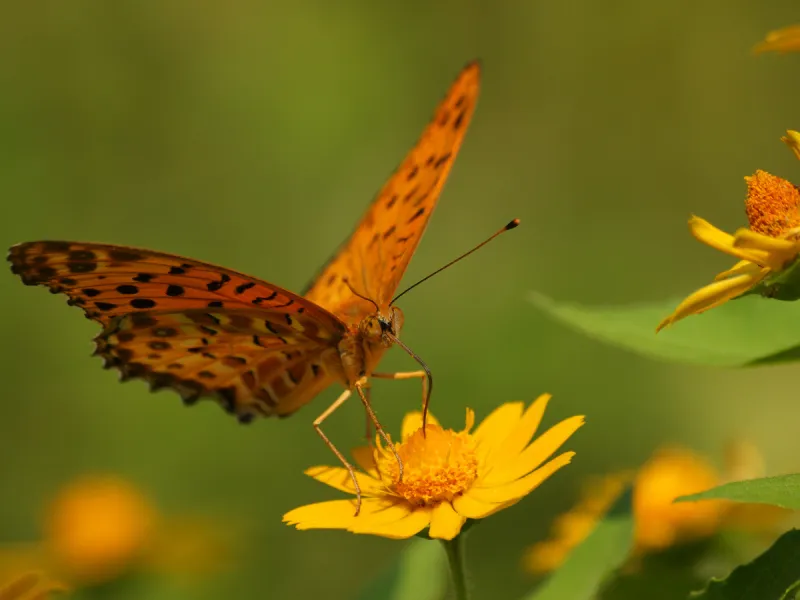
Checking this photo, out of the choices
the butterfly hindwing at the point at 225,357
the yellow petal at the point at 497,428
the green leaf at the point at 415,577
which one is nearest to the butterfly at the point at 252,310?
the butterfly hindwing at the point at 225,357

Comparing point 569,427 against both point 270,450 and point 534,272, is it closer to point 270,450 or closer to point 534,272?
point 270,450

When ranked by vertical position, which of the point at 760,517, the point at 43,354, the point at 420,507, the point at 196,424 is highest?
the point at 43,354

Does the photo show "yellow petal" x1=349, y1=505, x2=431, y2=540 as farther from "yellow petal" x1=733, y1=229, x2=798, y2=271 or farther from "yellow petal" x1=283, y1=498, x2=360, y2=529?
"yellow petal" x1=733, y1=229, x2=798, y2=271

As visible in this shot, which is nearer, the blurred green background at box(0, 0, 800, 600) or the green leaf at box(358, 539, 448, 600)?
the green leaf at box(358, 539, 448, 600)

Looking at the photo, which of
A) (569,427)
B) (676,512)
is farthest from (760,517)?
(569,427)

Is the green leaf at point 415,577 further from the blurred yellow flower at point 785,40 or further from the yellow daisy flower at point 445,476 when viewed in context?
the blurred yellow flower at point 785,40

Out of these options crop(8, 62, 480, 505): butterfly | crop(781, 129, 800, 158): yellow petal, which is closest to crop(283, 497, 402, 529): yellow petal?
crop(8, 62, 480, 505): butterfly

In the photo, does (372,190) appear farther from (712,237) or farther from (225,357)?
(712,237)
